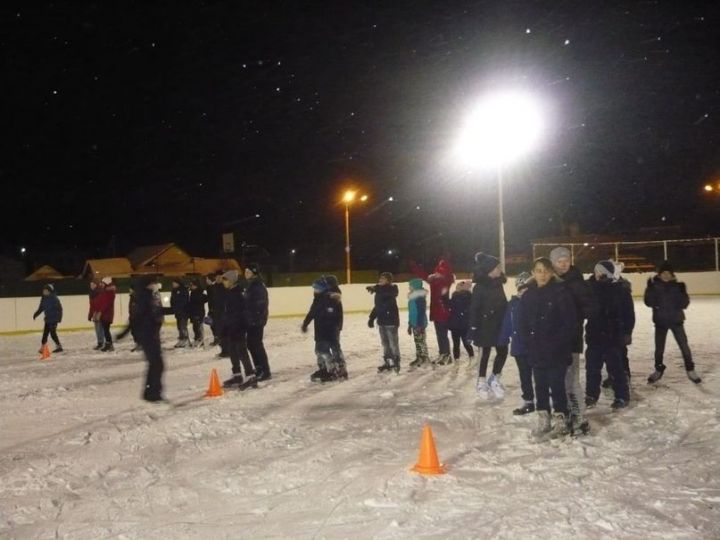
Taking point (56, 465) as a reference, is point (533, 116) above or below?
above

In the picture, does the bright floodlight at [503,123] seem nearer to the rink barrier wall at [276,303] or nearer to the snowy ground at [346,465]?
the rink barrier wall at [276,303]

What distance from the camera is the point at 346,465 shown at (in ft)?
18.9

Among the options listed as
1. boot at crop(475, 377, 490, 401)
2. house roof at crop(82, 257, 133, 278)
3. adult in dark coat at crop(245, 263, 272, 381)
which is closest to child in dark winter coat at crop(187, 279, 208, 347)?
adult in dark coat at crop(245, 263, 272, 381)

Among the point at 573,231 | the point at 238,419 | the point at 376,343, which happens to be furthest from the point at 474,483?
the point at 573,231

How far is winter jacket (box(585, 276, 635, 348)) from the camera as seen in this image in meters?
7.46

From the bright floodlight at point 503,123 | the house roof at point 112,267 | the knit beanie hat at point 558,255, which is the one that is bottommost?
the knit beanie hat at point 558,255

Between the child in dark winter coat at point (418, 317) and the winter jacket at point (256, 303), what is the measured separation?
2639mm

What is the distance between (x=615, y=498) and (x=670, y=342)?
1025cm

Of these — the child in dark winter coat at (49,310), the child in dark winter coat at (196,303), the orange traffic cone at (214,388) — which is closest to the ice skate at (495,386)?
the orange traffic cone at (214,388)

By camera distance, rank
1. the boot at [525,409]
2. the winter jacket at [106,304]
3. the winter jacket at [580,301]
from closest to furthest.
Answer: the winter jacket at [580,301] → the boot at [525,409] → the winter jacket at [106,304]

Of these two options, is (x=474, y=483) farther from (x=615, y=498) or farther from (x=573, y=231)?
(x=573, y=231)

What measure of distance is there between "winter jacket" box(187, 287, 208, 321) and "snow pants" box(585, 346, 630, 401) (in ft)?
30.3

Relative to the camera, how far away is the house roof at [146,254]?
57281 mm

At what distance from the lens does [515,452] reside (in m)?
5.97
